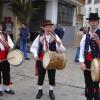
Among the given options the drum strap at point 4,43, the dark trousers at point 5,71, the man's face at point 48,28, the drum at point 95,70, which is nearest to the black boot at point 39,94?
the dark trousers at point 5,71

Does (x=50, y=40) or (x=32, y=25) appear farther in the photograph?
(x=32, y=25)

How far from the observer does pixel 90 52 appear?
20.6ft

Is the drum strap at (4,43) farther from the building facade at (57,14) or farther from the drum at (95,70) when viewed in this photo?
the building facade at (57,14)

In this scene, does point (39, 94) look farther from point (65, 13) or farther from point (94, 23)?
point (65, 13)

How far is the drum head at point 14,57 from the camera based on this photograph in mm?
7637

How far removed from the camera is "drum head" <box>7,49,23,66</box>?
764 cm

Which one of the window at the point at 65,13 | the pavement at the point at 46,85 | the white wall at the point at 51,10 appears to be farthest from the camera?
the window at the point at 65,13

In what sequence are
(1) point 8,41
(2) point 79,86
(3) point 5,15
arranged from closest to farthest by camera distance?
1. (1) point 8,41
2. (2) point 79,86
3. (3) point 5,15

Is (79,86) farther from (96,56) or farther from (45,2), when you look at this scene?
(45,2)

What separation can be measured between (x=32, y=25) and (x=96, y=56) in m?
19.8

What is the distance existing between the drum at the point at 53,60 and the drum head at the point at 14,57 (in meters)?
0.56

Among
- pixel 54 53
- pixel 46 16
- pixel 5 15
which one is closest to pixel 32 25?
pixel 46 16

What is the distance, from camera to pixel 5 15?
927 inches

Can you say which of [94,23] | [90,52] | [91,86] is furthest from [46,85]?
[94,23]
